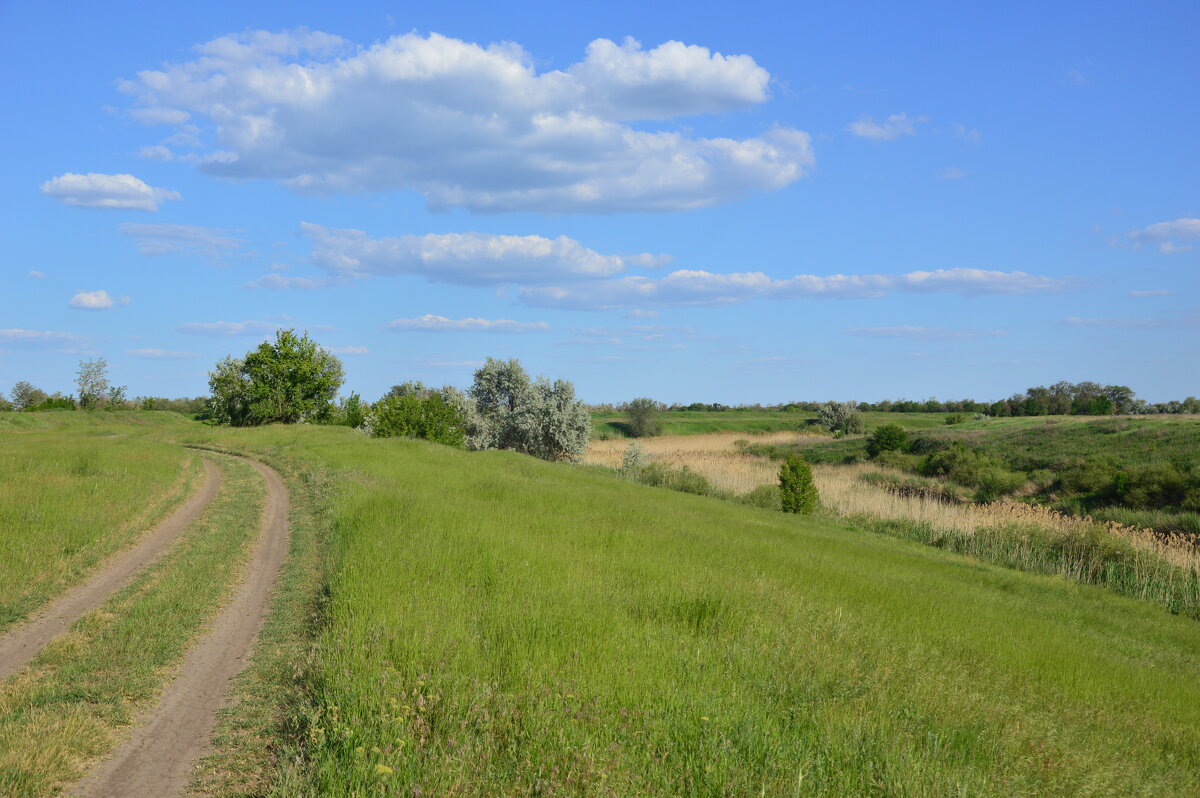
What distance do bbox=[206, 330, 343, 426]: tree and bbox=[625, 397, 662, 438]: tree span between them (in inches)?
1670

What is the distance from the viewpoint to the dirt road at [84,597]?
816 centimetres

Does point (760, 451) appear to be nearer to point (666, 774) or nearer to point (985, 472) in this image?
point (985, 472)

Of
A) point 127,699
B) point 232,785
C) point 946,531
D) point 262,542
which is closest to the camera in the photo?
point 232,785

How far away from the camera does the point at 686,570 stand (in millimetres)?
11922

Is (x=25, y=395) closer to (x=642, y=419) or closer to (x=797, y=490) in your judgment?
(x=642, y=419)

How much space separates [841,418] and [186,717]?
98.6 metres

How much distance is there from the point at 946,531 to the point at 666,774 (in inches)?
1163

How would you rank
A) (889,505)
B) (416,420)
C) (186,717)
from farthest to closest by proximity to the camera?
(416,420) → (889,505) → (186,717)

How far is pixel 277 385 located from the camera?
6334 cm

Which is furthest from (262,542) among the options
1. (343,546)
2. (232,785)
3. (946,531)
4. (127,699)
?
(946,531)

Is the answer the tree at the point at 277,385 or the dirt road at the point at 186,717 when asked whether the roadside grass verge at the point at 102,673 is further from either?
the tree at the point at 277,385

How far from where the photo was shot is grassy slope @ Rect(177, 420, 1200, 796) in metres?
5.06

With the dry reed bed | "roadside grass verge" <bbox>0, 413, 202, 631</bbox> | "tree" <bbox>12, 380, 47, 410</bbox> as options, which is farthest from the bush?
"tree" <bbox>12, 380, 47, 410</bbox>

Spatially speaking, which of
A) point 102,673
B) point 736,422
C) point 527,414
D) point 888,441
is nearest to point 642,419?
point 736,422
